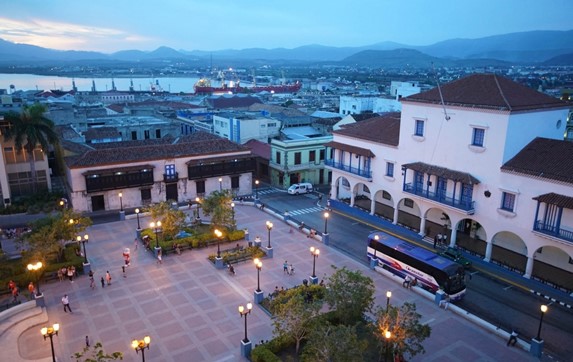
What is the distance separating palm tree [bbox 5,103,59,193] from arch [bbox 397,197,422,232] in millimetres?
37323

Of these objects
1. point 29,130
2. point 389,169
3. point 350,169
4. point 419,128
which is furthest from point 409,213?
point 29,130

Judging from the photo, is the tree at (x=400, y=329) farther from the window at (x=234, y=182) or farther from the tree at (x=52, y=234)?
the window at (x=234, y=182)

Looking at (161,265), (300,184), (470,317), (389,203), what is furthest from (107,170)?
Answer: (470,317)

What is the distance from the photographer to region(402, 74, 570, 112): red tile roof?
33853mm

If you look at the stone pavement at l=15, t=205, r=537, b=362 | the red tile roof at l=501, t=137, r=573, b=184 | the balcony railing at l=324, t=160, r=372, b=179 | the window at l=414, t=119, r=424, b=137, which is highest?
the window at l=414, t=119, r=424, b=137

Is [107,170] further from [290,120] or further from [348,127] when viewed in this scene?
[290,120]

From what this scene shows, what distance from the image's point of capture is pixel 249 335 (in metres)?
25.4

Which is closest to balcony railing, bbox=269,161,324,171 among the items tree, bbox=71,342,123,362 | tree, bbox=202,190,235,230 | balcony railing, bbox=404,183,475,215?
tree, bbox=202,190,235,230

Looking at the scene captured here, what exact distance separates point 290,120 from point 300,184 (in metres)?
16.0

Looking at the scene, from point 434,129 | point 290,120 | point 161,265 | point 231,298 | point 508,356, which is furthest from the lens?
point 290,120

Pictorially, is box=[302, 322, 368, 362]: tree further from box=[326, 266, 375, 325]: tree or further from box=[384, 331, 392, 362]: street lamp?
box=[326, 266, 375, 325]: tree

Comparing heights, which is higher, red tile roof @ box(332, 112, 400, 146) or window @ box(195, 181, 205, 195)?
red tile roof @ box(332, 112, 400, 146)

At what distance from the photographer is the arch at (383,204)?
1865 inches

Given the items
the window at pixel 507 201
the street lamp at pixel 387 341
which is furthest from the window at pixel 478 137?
the street lamp at pixel 387 341
